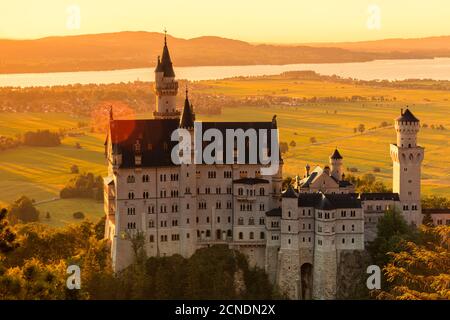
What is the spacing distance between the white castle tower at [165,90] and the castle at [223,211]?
15.6 ft

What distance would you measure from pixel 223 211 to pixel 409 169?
741 inches

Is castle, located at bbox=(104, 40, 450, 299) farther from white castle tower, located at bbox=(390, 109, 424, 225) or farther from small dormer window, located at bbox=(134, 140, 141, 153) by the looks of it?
white castle tower, located at bbox=(390, 109, 424, 225)

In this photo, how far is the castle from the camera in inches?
2744

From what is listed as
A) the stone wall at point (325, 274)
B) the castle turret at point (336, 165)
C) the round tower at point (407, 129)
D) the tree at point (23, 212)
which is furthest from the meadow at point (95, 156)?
the round tower at point (407, 129)

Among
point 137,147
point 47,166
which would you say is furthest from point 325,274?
point 47,166

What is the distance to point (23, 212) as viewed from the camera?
110312 millimetres

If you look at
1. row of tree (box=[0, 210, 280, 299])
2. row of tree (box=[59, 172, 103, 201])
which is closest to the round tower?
row of tree (box=[0, 210, 280, 299])

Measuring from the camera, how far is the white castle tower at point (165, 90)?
78.5 meters

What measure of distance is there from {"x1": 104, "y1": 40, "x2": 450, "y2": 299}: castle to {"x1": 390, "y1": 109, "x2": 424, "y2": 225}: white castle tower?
4983 millimetres

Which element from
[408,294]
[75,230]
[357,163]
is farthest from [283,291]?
[357,163]

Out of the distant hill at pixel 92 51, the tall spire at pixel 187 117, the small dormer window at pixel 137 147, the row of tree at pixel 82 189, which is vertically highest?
the distant hill at pixel 92 51

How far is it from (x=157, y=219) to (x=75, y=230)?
1412 centimetres

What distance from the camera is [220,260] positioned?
7069 cm

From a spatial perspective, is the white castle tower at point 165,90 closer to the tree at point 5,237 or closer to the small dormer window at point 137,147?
the small dormer window at point 137,147
